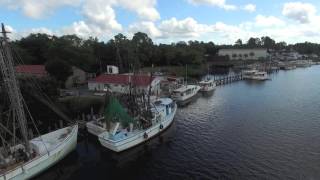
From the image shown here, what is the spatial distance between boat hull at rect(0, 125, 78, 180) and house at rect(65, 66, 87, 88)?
1544 inches

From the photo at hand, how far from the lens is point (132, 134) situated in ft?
133

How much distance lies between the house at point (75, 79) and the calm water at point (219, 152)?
3337cm

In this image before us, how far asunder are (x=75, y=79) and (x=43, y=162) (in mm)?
47482

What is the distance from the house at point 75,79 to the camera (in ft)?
256

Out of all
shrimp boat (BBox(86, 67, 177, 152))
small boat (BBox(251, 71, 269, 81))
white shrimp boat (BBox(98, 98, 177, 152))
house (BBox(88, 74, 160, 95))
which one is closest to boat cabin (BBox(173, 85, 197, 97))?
house (BBox(88, 74, 160, 95))

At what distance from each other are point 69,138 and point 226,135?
21.9 m

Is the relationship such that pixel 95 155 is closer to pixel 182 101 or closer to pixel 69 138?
pixel 69 138

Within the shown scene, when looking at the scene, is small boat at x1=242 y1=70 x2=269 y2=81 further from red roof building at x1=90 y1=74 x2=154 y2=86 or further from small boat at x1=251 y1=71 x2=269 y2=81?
red roof building at x1=90 y1=74 x2=154 y2=86

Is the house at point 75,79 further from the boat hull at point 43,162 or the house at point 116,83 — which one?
the boat hull at point 43,162

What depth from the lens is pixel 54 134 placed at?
40656mm

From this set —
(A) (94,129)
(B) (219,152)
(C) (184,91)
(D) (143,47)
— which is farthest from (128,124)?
(D) (143,47)

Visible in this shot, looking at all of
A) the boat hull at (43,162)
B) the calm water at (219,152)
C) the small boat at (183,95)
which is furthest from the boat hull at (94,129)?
the small boat at (183,95)

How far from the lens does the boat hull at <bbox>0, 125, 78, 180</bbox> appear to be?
3129 centimetres

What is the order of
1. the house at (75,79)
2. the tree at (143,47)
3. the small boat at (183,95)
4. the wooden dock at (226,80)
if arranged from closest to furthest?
the small boat at (183,95), the house at (75,79), the wooden dock at (226,80), the tree at (143,47)
